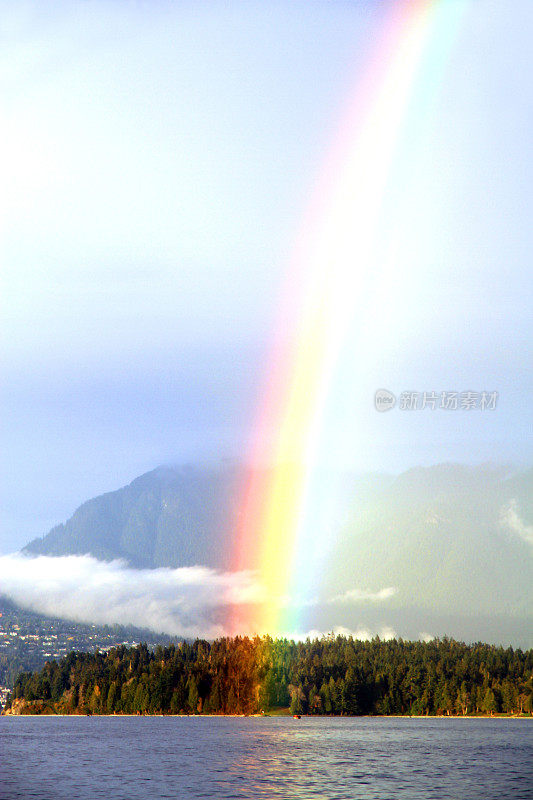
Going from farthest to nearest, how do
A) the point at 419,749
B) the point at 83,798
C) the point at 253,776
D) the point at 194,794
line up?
the point at 419,749 < the point at 253,776 < the point at 194,794 < the point at 83,798

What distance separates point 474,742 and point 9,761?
88746 mm

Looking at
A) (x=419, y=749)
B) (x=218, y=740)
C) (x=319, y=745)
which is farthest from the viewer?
(x=218, y=740)

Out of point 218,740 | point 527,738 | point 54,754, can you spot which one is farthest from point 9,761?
point 527,738

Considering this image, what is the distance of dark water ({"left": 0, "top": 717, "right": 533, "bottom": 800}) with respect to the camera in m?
89.8

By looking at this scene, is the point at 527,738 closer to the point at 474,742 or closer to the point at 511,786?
the point at 474,742

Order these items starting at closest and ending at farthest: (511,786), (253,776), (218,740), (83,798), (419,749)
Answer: (83,798), (511,786), (253,776), (419,749), (218,740)

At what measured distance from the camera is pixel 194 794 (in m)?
88.3

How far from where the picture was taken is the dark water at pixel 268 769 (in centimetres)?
8981

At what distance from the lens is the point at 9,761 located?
133125mm

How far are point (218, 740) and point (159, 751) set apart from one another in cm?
3676

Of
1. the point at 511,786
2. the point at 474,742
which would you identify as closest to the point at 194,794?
the point at 511,786

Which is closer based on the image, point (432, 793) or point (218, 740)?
point (432, 793)

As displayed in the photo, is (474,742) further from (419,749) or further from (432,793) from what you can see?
(432,793)

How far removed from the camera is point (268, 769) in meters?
119
